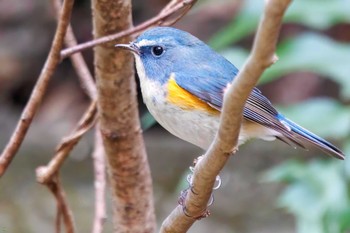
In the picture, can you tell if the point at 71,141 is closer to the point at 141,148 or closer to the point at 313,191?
the point at 141,148

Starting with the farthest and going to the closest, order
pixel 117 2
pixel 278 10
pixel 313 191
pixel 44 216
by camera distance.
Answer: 1. pixel 44 216
2. pixel 313 191
3. pixel 117 2
4. pixel 278 10

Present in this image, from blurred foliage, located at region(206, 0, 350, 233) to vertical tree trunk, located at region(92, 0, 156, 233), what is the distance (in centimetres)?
44

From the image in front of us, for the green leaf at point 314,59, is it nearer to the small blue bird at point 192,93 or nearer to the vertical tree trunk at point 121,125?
the small blue bird at point 192,93

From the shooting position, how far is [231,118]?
1.17 metres

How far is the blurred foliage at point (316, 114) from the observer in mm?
2193

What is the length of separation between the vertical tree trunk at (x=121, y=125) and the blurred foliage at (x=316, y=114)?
1.43ft

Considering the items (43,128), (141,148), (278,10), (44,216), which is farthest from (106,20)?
(43,128)

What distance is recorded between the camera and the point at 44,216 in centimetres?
347

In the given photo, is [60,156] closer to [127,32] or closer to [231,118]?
[127,32]

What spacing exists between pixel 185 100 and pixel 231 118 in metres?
0.61

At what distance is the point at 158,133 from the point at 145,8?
69cm

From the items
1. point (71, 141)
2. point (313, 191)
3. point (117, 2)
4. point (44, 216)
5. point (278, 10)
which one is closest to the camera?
point (278, 10)

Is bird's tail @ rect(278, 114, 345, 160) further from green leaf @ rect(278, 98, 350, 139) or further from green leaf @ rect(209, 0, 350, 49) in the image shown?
green leaf @ rect(209, 0, 350, 49)

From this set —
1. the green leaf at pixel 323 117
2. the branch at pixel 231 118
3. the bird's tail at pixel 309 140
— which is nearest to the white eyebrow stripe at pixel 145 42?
the bird's tail at pixel 309 140
